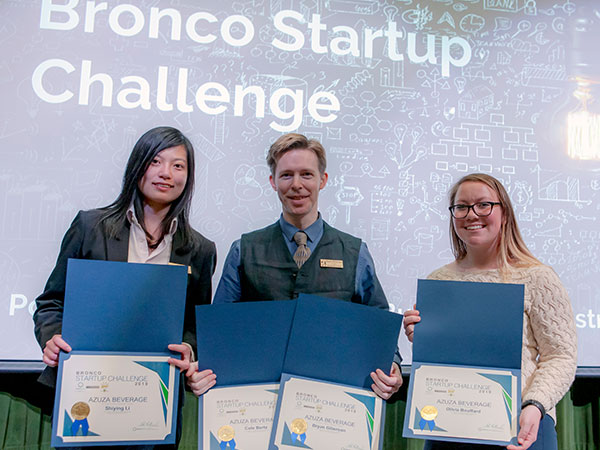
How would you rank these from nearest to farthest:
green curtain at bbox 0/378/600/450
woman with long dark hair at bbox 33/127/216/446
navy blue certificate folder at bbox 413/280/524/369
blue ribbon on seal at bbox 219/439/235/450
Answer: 1. blue ribbon on seal at bbox 219/439/235/450
2. navy blue certificate folder at bbox 413/280/524/369
3. woman with long dark hair at bbox 33/127/216/446
4. green curtain at bbox 0/378/600/450

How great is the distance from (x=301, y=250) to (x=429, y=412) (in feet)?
2.33

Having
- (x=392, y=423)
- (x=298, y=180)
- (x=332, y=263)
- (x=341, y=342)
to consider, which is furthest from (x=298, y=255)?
(x=392, y=423)

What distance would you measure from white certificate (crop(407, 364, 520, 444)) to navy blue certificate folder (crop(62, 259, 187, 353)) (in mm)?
709

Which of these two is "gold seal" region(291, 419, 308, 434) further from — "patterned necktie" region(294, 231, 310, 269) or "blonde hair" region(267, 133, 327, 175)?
"blonde hair" region(267, 133, 327, 175)

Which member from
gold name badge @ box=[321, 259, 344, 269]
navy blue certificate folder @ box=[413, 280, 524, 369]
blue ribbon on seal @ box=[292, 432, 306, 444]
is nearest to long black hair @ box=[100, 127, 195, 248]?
gold name badge @ box=[321, 259, 344, 269]

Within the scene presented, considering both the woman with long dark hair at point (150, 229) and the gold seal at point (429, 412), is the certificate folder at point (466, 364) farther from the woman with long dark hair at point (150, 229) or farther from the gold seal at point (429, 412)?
the woman with long dark hair at point (150, 229)

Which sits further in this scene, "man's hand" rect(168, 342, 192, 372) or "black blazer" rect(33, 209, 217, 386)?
"black blazer" rect(33, 209, 217, 386)

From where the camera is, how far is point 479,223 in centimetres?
169

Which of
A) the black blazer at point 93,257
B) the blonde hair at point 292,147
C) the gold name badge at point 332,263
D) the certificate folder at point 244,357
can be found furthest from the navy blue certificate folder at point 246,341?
the blonde hair at point 292,147

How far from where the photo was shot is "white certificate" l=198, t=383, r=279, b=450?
135cm

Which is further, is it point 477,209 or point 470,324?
point 477,209

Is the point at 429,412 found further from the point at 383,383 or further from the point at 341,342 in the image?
the point at 341,342

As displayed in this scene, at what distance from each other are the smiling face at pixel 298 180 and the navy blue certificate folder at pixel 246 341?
52 centimetres

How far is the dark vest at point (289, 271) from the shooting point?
1.83 m
